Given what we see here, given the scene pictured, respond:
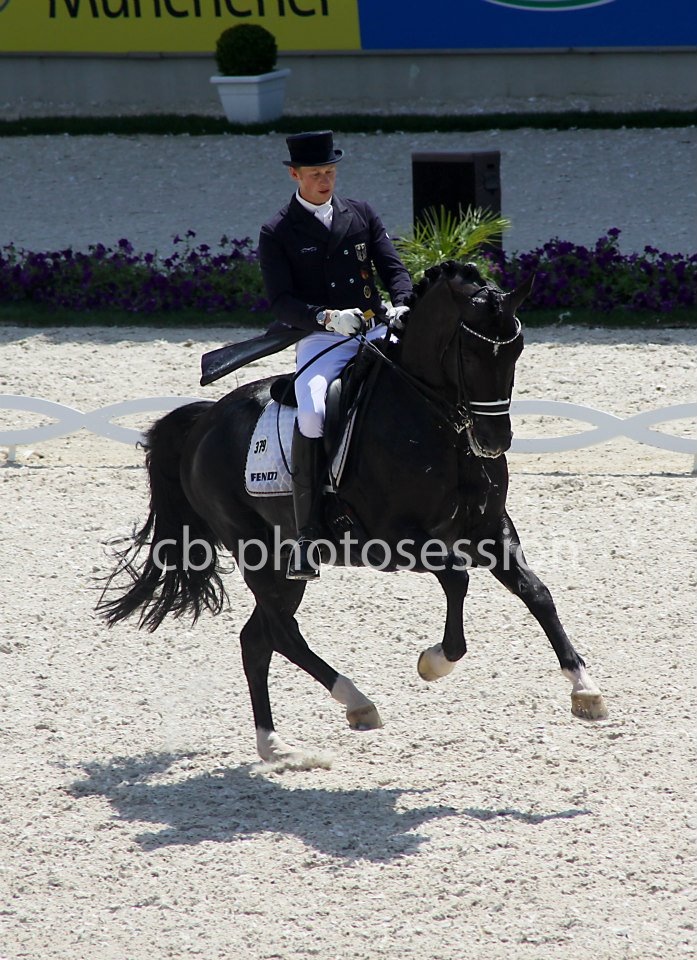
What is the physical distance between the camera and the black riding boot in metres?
5.68

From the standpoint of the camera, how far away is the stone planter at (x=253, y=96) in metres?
20.4

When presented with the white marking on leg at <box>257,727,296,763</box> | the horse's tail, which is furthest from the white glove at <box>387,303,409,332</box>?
the white marking on leg at <box>257,727,296,763</box>

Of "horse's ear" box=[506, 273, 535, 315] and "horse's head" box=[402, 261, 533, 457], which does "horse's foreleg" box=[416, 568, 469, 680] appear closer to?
"horse's head" box=[402, 261, 533, 457]

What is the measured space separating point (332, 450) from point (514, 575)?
92 centimetres

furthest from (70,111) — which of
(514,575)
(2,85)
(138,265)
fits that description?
(514,575)

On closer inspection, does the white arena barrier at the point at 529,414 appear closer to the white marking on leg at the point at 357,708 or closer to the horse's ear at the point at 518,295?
the white marking on leg at the point at 357,708

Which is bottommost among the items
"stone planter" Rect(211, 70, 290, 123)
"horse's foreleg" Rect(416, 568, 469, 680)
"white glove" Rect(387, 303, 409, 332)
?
"horse's foreleg" Rect(416, 568, 469, 680)

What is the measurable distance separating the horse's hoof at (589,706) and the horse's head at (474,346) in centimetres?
106

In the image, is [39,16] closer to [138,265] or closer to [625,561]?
[138,265]

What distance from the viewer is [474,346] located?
5062 millimetres

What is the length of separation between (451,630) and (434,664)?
0.18 metres

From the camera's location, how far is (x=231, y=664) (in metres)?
6.70

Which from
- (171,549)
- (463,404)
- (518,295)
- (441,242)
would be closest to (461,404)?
(463,404)

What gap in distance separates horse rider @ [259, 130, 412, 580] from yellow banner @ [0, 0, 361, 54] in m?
15.9
